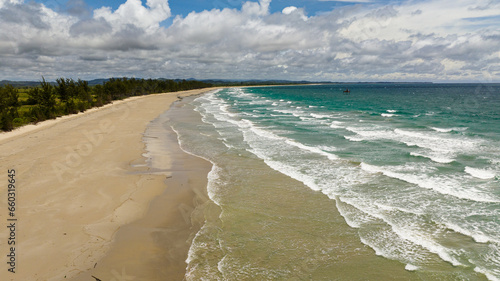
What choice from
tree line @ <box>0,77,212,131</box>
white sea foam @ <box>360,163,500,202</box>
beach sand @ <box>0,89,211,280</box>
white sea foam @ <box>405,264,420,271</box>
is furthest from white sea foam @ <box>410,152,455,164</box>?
tree line @ <box>0,77,212,131</box>

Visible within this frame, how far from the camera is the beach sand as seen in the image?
25.6ft

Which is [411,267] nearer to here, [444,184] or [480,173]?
[444,184]

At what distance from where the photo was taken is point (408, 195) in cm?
1250

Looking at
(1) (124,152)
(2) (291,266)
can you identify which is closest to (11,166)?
(1) (124,152)

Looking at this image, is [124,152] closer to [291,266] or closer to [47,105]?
[291,266]

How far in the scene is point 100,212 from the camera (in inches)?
428

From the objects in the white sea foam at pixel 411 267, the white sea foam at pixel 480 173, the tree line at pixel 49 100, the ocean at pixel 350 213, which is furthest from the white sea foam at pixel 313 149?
the tree line at pixel 49 100

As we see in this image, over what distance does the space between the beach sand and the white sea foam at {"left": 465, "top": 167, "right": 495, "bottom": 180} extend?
1332cm

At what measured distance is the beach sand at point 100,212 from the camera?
7789 mm

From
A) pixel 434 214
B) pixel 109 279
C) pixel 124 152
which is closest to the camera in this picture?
pixel 109 279

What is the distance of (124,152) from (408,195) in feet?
54.9

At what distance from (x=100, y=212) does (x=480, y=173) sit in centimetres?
1751

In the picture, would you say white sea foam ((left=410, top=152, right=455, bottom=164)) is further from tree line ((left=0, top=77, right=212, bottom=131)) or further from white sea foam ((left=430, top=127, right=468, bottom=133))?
tree line ((left=0, top=77, right=212, bottom=131))

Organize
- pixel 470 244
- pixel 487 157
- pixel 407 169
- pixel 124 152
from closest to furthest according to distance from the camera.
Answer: pixel 470 244 → pixel 407 169 → pixel 487 157 → pixel 124 152
